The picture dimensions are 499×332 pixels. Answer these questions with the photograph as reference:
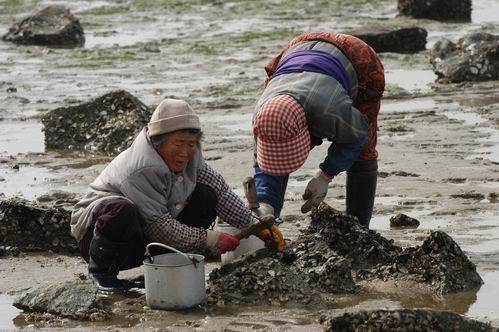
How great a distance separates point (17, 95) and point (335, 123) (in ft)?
26.3

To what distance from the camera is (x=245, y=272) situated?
20.3ft

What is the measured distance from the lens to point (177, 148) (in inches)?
241

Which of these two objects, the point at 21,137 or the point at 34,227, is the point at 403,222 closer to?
the point at 34,227

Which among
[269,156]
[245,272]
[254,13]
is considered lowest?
[254,13]

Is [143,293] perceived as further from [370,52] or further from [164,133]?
[370,52]

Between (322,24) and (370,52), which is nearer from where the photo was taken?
(370,52)

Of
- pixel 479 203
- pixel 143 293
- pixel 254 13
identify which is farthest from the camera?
pixel 254 13

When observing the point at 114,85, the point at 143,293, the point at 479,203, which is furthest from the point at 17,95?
the point at 143,293

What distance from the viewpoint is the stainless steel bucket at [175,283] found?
19.4 feet

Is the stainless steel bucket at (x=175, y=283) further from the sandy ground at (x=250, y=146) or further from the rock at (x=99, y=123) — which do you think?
the rock at (x=99, y=123)

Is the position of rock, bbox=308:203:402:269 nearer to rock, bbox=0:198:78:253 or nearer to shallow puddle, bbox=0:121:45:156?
rock, bbox=0:198:78:253

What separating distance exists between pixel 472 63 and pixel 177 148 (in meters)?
8.29

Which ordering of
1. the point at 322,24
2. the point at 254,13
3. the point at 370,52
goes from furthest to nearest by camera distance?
the point at 254,13 → the point at 322,24 → the point at 370,52

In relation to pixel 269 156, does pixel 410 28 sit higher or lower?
lower
